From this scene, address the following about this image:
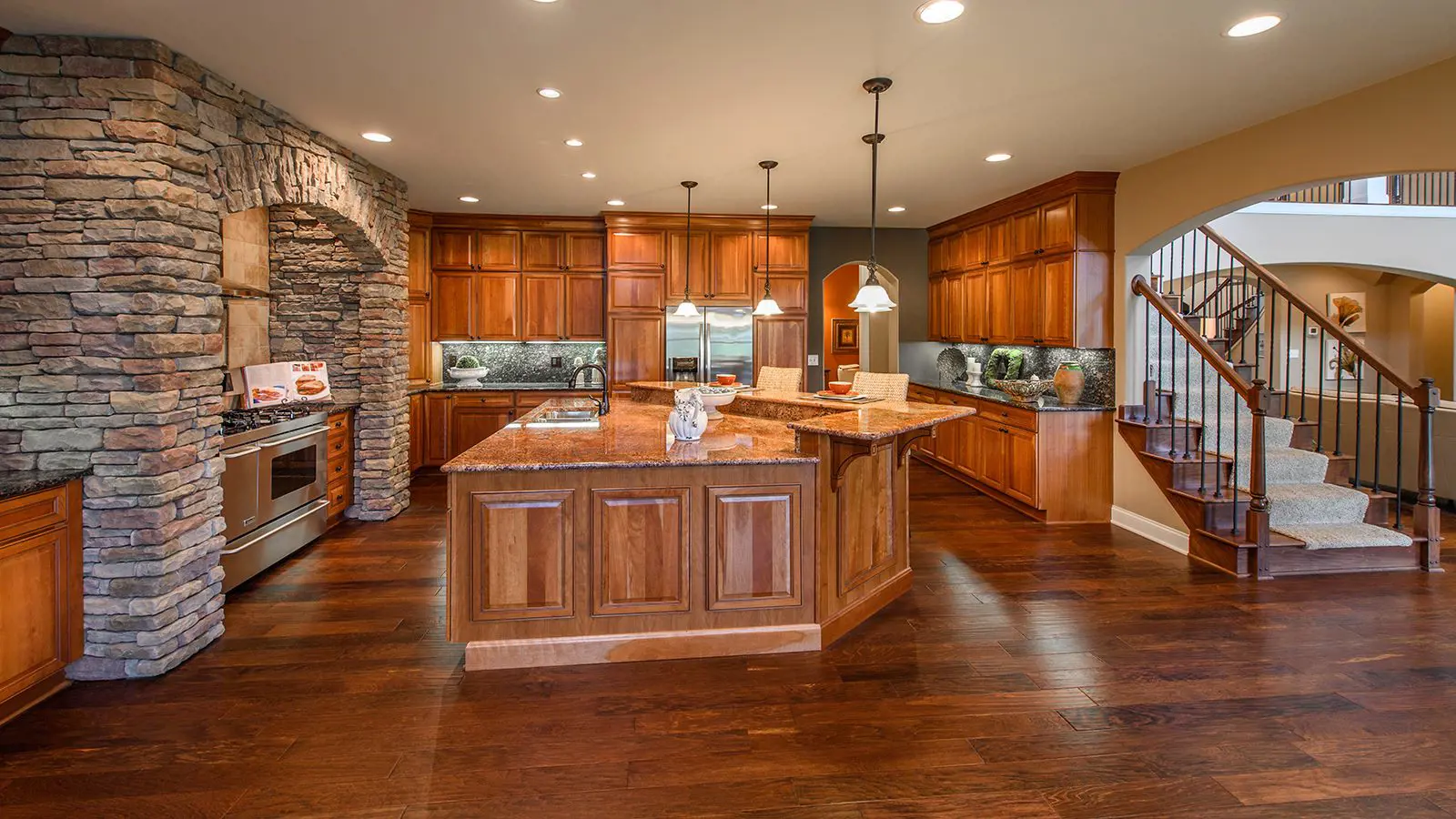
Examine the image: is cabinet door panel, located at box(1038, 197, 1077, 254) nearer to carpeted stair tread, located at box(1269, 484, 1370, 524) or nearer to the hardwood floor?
carpeted stair tread, located at box(1269, 484, 1370, 524)

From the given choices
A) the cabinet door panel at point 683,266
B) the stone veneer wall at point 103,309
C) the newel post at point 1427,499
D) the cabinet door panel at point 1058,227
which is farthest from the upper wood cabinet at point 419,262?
Result: the newel post at point 1427,499

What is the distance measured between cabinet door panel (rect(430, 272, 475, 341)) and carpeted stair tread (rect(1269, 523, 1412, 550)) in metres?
6.93

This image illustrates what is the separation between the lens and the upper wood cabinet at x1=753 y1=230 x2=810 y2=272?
24.1 feet

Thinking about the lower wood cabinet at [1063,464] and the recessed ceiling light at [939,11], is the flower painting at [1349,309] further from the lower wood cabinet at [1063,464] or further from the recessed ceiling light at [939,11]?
the recessed ceiling light at [939,11]

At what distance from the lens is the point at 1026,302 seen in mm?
6207

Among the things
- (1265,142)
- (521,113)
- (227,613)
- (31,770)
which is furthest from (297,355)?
(1265,142)

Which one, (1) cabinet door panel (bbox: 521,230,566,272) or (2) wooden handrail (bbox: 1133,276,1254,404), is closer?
(2) wooden handrail (bbox: 1133,276,1254,404)

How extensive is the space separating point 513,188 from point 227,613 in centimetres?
384

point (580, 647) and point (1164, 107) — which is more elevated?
point (1164, 107)

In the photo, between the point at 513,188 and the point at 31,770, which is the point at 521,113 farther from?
the point at 31,770

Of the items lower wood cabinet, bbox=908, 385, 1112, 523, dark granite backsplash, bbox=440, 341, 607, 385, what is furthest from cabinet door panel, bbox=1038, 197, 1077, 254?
dark granite backsplash, bbox=440, 341, 607, 385

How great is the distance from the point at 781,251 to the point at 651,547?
192 inches

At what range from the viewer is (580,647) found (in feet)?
10.1

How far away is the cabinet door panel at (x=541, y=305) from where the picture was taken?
7.52 m
